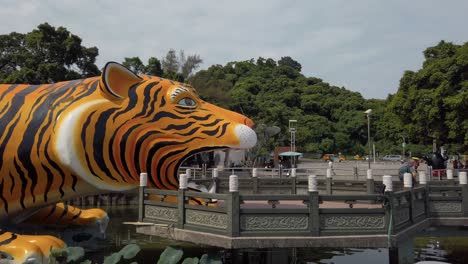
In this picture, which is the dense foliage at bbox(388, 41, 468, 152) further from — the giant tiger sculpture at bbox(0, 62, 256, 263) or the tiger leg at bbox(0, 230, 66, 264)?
the tiger leg at bbox(0, 230, 66, 264)

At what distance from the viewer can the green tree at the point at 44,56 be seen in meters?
27.8

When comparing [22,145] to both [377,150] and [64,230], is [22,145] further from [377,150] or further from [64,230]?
[377,150]

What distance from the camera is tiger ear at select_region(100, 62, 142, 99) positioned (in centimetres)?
917

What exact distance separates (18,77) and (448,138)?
2506 centimetres

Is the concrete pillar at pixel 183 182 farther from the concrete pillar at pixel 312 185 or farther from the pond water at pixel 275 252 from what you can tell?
the pond water at pixel 275 252

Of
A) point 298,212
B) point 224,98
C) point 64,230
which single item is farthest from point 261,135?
point 298,212

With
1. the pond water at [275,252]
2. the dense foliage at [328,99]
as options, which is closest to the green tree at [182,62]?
the dense foliage at [328,99]

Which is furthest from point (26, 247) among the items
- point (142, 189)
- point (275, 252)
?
point (275, 252)

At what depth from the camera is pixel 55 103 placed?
9.21 meters

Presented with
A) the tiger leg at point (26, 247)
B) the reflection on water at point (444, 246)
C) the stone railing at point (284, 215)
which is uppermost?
the stone railing at point (284, 215)

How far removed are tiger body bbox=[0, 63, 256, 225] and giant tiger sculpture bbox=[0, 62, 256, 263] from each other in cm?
2

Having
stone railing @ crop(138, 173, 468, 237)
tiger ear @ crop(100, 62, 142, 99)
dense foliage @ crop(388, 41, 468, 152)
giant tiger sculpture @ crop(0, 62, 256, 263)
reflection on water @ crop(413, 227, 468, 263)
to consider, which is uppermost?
dense foliage @ crop(388, 41, 468, 152)

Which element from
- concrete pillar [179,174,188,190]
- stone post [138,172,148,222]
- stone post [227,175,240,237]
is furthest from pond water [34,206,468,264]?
stone post [227,175,240,237]

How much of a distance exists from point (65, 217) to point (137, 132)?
3.67m
